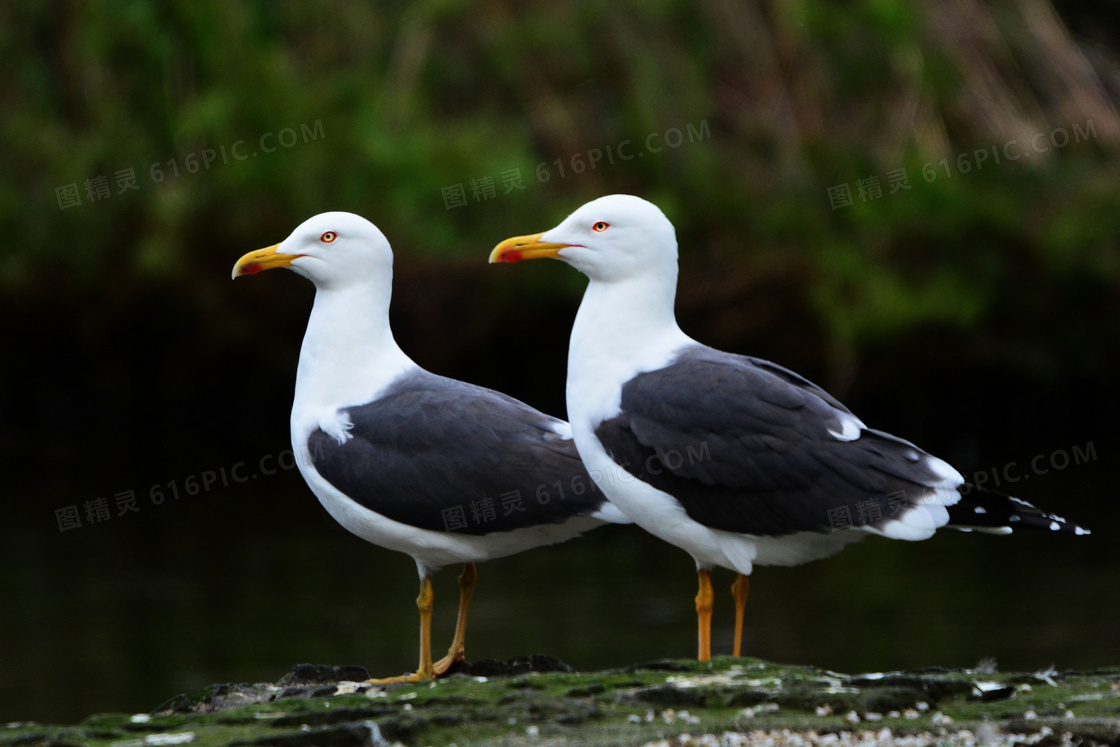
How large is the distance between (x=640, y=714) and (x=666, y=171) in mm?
11758

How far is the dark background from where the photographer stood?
48.8 feet

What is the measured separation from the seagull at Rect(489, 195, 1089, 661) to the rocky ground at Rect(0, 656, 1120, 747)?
0.49 meters

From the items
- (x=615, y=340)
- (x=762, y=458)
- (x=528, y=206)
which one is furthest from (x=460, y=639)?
(x=528, y=206)

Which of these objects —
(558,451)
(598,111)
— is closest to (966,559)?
(598,111)

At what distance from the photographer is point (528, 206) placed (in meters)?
15.2

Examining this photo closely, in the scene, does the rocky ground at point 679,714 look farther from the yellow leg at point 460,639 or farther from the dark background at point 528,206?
the dark background at point 528,206

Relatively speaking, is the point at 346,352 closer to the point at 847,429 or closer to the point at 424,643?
the point at 424,643

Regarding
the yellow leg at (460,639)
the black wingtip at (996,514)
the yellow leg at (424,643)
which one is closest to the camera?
the black wingtip at (996,514)

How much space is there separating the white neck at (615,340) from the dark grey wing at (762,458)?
0.45 ft

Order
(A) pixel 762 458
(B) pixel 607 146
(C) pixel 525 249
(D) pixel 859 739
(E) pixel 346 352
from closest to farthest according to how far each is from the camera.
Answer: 1. (D) pixel 859 739
2. (A) pixel 762 458
3. (C) pixel 525 249
4. (E) pixel 346 352
5. (B) pixel 607 146

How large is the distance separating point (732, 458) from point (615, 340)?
638 millimetres

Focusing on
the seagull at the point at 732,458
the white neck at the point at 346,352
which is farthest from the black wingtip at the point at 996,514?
the white neck at the point at 346,352

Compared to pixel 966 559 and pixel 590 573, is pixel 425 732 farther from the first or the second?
pixel 966 559

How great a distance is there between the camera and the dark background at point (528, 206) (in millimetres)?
14883
